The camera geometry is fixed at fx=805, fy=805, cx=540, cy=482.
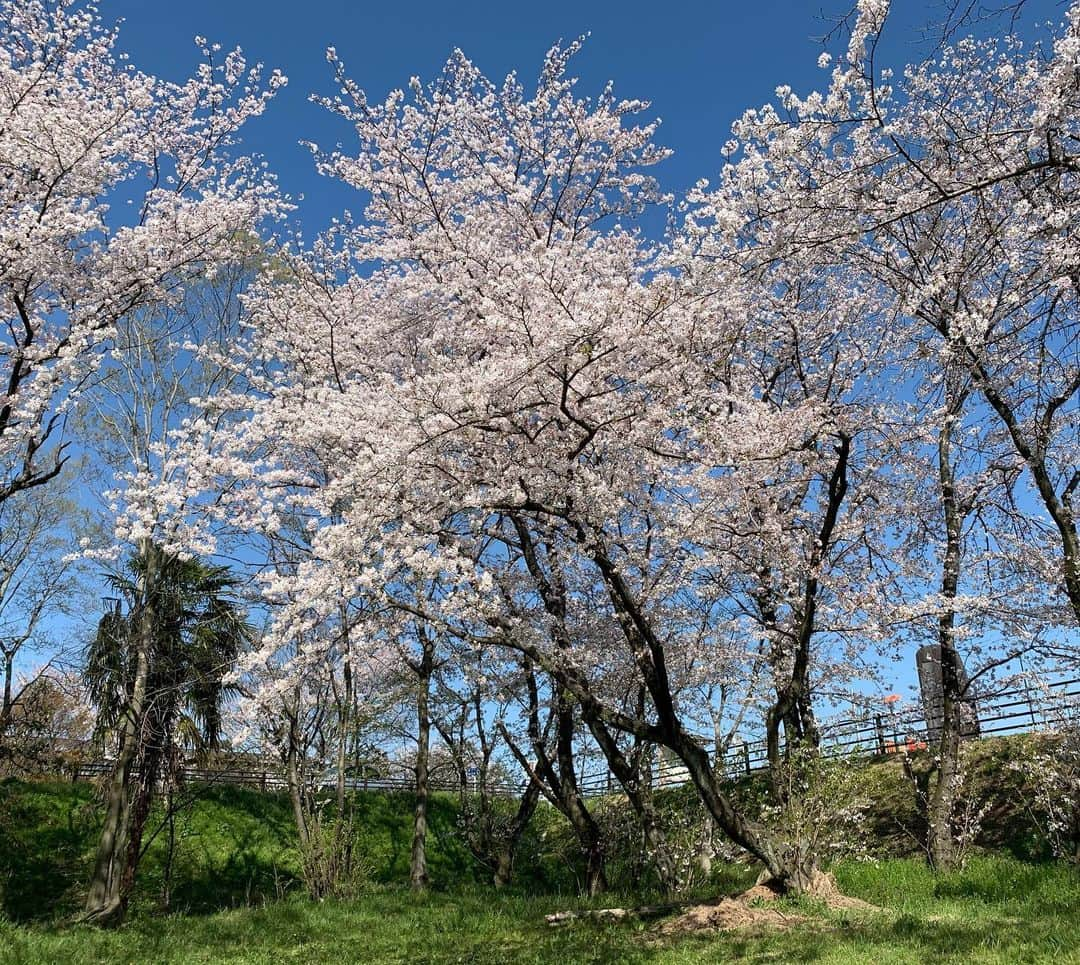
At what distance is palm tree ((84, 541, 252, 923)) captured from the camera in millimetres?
10945

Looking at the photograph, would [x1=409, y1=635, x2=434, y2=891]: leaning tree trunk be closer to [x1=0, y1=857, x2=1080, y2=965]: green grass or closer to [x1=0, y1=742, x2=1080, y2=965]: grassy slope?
[x1=0, y1=742, x2=1080, y2=965]: grassy slope

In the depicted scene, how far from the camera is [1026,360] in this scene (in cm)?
909

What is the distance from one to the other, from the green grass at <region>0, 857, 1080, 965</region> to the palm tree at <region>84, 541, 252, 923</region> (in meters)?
1.47

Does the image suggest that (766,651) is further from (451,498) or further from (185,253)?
(185,253)

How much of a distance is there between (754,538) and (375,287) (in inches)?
262

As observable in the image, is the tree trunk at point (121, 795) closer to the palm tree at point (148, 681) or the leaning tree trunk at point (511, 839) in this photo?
the palm tree at point (148, 681)

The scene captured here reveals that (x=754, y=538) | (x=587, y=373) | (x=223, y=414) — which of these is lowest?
(x=754, y=538)

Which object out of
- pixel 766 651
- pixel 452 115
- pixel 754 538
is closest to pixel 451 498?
pixel 754 538

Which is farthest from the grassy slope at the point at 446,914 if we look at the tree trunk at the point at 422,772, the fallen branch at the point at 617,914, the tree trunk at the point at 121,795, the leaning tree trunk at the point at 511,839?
the leaning tree trunk at the point at 511,839

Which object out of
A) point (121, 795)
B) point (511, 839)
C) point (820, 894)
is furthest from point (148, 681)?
point (820, 894)

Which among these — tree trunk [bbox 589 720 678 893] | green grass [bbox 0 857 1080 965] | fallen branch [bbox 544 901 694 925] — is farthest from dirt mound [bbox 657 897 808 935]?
tree trunk [bbox 589 720 678 893]

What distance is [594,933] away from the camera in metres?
7.55

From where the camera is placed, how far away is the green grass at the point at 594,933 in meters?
5.99

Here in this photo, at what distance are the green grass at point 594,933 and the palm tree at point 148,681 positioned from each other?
1472 mm
